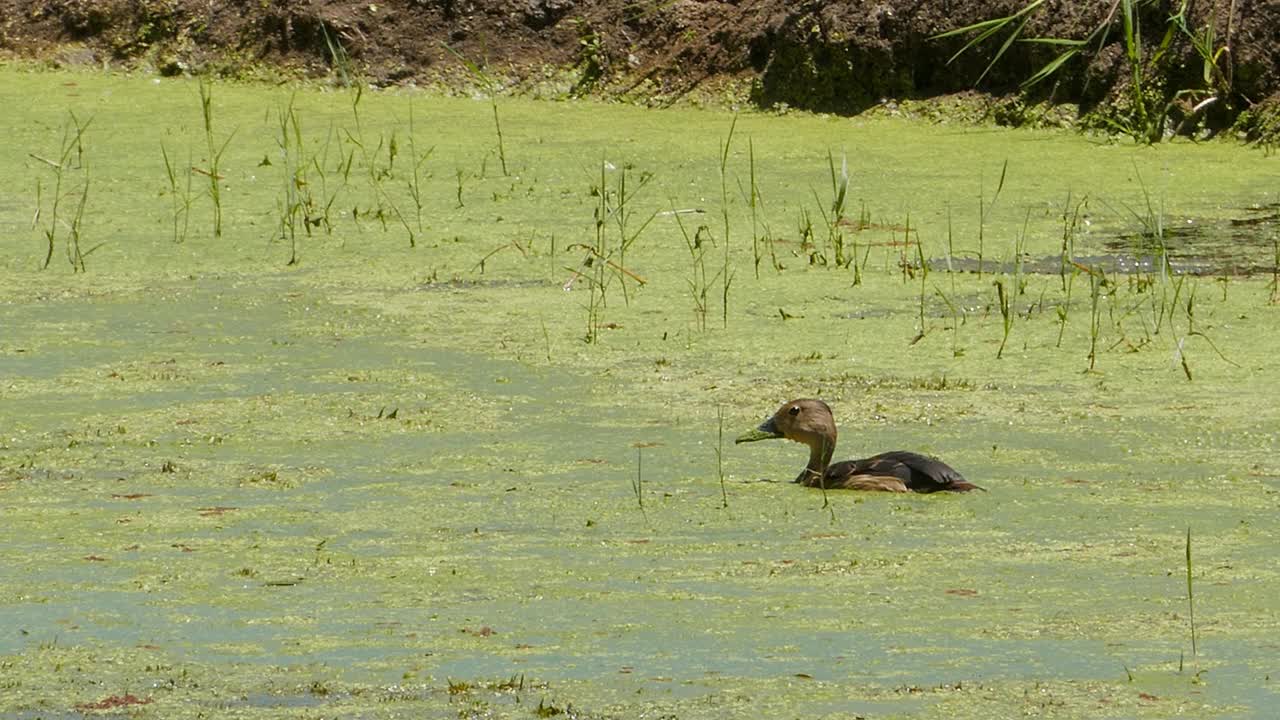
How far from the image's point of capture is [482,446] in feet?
14.6

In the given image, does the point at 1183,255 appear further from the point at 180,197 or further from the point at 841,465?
the point at 180,197

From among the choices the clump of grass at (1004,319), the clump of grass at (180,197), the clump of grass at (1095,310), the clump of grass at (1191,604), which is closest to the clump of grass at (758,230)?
the clump of grass at (1004,319)

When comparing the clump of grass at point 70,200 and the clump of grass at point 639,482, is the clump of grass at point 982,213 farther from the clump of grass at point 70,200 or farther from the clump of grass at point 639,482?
the clump of grass at point 70,200

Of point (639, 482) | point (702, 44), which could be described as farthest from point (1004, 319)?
point (702, 44)

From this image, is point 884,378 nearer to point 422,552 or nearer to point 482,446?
point 482,446

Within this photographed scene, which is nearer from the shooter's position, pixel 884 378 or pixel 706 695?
pixel 706 695

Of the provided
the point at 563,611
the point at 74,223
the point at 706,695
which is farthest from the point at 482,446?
the point at 74,223

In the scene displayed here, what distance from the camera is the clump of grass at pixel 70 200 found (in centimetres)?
657

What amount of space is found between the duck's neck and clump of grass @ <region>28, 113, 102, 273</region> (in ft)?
9.82

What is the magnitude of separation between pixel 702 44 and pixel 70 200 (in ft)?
11.3

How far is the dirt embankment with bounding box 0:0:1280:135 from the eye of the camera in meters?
8.80

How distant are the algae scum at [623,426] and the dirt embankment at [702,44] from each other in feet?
1.57

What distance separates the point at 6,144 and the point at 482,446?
4.80 metres

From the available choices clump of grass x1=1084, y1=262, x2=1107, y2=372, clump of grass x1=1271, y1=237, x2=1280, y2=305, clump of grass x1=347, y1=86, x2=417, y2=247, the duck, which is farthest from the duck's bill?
clump of grass x1=347, y1=86, x2=417, y2=247
